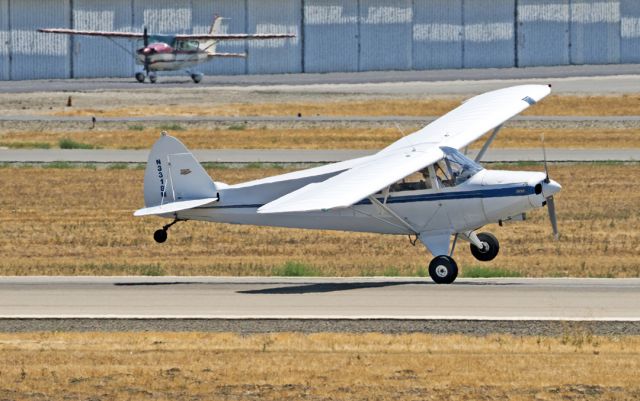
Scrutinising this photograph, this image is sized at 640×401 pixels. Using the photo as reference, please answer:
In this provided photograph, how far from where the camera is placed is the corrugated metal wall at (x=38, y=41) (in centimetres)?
8456

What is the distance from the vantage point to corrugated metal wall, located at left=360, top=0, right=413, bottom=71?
87.1m

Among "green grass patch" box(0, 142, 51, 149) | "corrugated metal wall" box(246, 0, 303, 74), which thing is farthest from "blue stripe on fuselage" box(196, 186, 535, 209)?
"corrugated metal wall" box(246, 0, 303, 74)

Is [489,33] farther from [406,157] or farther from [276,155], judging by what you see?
[406,157]

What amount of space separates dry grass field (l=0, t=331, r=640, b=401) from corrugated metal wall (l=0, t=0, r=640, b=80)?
6894cm

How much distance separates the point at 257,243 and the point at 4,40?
2277 inches

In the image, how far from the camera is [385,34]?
87.6 metres

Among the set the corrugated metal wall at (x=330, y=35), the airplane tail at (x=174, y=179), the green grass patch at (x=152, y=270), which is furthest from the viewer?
the corrugated metal wall at (x=330, y=35)

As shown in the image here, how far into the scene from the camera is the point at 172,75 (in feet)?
292

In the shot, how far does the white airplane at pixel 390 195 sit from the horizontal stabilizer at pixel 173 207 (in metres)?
0.02

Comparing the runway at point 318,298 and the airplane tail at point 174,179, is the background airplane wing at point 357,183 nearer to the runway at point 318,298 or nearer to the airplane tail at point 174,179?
the runway at point 318,298

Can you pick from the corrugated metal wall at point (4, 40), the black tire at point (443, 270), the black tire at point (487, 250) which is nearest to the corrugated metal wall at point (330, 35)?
the corrugated metal wall at point (4, 40)

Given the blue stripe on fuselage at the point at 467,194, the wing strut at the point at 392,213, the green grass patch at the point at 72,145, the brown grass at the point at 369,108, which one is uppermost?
the brown grass at the point at 369,108

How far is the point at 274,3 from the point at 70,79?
13566 mm

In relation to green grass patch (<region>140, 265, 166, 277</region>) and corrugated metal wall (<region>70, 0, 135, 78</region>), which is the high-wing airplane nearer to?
corrugated metal wall (<region>70, 0, 135, 78</region>)
